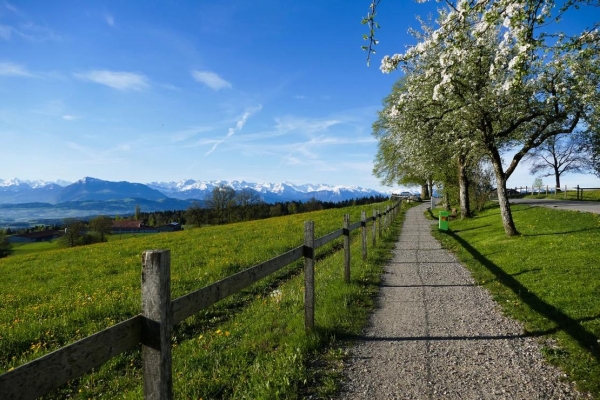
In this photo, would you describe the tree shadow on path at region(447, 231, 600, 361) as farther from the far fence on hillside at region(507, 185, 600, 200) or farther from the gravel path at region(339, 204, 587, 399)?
the far fence on hillside at region(507, 185, 600, 200)

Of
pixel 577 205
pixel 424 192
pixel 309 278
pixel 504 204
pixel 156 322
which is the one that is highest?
pixel 424 192

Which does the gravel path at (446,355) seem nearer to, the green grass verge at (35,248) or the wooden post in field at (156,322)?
the wooden post in field at (156,322)

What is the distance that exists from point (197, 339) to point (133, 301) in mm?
3404

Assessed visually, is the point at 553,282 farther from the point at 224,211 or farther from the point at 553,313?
the point at 224,211

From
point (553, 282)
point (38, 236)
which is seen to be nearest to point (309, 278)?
point (553, 282)

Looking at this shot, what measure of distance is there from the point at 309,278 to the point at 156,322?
4.12m

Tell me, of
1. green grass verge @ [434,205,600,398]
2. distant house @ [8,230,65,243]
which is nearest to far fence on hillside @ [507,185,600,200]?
green grass verge @ [434,205,600,398]

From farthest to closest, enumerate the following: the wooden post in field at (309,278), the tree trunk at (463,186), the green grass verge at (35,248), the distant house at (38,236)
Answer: the distant house at (38,236) < the green grass verge at (35,248) < the tree trunk at (463,186) < the wooden post in field at (309,278)

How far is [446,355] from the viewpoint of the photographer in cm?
553

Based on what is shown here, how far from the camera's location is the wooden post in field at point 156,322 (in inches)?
105

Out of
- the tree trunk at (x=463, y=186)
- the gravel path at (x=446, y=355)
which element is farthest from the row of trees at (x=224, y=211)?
the gravel path at (x=446, y=355)

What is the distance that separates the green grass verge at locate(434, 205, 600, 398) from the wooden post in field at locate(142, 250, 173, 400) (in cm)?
480

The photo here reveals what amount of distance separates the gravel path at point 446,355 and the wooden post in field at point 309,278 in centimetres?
92

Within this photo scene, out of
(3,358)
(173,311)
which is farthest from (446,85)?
(3,358)
